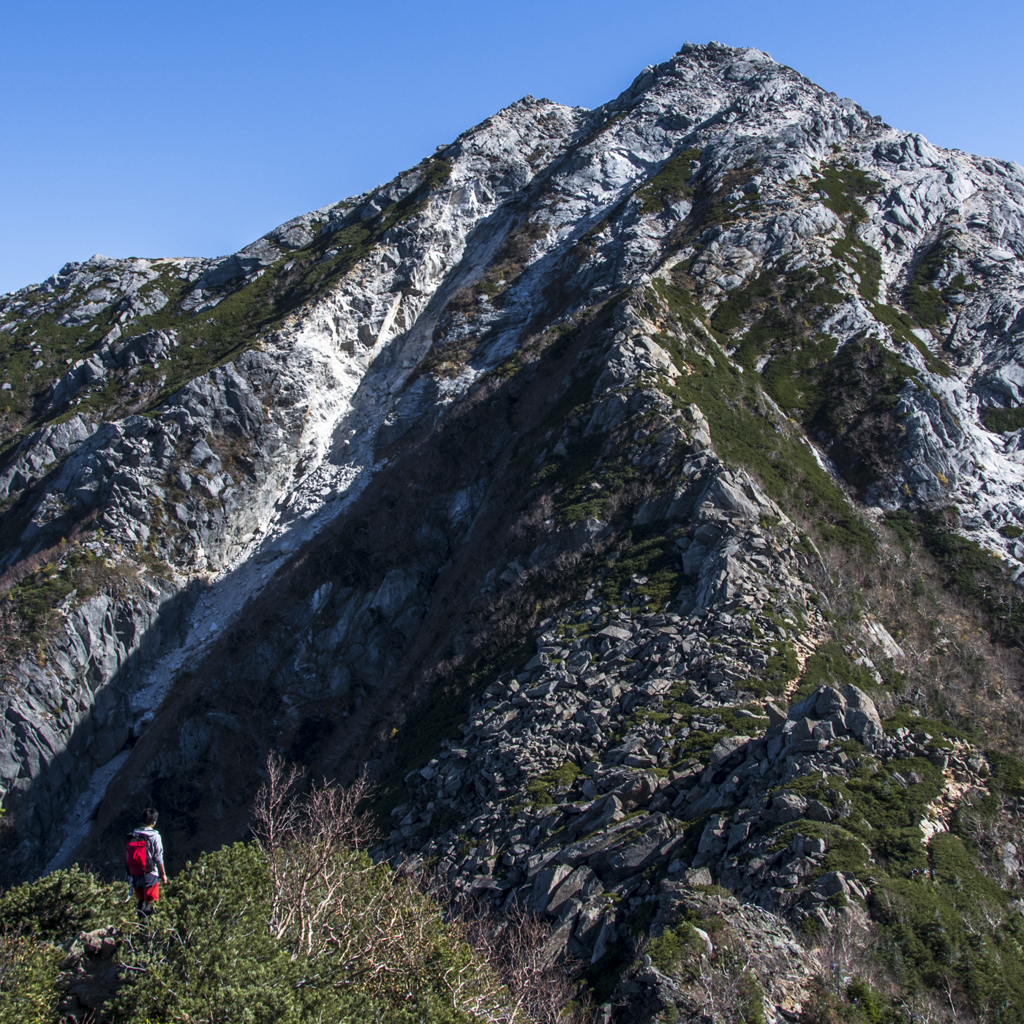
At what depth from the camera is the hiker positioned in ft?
35.7

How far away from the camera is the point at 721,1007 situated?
1003 cm

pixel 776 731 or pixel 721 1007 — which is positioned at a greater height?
pixel 776 731

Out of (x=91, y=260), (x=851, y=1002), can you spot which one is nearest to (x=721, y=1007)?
(x=851, y=1002)

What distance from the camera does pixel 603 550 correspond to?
81.1 feet

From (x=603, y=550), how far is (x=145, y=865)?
1693 cm

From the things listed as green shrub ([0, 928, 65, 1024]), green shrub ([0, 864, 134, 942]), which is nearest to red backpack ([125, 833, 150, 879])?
green shrub ([0, 864, 134, 942])

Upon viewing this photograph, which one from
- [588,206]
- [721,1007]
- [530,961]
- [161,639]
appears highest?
[588,206]

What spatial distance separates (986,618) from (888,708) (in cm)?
1263

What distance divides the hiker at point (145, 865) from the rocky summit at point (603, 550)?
7.20m

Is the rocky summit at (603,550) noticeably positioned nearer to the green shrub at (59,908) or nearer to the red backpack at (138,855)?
the red backpack at (138,855)

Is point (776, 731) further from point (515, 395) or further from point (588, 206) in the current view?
point (588, 206)

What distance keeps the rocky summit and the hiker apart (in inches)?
283

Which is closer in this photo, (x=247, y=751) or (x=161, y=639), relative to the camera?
(x=247, y=751)

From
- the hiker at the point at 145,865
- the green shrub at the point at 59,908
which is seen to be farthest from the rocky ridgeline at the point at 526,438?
the green shrub at the point at 59,908
